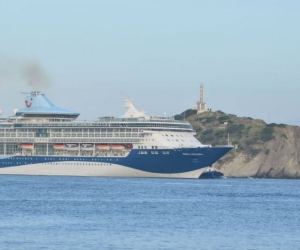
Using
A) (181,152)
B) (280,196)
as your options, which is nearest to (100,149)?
(181,152)

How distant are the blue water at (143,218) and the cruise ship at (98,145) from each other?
14.7m

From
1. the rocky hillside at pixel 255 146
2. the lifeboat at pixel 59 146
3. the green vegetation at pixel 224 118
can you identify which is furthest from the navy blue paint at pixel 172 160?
the green vegetation at pixel 224 118

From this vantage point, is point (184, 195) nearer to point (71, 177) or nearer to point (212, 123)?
point (71, 177)

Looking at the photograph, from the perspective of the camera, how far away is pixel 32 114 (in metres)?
97.8

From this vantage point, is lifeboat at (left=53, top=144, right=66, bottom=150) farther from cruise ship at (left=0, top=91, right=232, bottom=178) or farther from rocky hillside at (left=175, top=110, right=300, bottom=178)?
rocky hillside at (left=175, top=110, right=300, bottom=178)

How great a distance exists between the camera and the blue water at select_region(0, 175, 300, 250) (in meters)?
37.6

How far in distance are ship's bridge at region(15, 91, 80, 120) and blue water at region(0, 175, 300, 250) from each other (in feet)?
85.7

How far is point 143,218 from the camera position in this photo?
152 feet

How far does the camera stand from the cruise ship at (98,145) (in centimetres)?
8644

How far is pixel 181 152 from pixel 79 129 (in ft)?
41.8

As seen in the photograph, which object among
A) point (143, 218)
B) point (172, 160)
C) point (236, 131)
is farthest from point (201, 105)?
point (143, 218)

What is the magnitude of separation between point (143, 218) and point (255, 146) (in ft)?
296

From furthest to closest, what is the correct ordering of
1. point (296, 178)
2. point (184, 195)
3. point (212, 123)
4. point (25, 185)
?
point (212, 123)
point (296, 178)
point (25, 185)
point (184, 195)

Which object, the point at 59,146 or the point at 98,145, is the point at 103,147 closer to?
the point at 98,145
